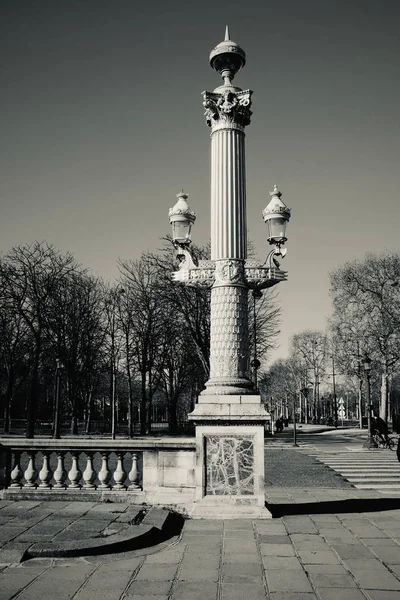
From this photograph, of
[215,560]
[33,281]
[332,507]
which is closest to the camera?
[215,560]

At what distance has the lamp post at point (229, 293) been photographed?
9.68 metres

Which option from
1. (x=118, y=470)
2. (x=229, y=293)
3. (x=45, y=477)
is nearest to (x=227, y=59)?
(x=229, y=293)

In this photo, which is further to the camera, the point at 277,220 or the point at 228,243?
the point at 277,220

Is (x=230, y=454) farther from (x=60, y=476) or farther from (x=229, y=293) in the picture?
(x=60, y=476)

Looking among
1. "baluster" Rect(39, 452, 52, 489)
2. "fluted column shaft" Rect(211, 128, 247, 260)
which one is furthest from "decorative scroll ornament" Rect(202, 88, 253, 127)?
"baluster" Rect(39, 452, 52, 489)

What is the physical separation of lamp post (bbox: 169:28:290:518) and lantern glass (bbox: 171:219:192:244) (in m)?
0.02

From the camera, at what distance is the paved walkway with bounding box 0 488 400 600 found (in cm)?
575

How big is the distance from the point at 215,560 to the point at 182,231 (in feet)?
20.5

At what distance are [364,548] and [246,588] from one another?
7.60 ft

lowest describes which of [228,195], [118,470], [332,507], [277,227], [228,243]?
[332,507]

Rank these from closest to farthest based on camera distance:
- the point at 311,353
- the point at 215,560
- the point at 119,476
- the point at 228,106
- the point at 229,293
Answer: the point at 215,560
the point at 119,476
the point at 229,293
the point at 228,106
the point at 311,353

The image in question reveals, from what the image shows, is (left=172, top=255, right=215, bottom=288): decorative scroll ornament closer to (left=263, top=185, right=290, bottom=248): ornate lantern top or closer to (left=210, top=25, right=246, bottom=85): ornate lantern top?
(left=263, top=185, right=290, bottom=248): ornate lantern top

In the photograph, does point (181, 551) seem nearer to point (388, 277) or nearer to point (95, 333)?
point (95, 333)

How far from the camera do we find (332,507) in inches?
423
